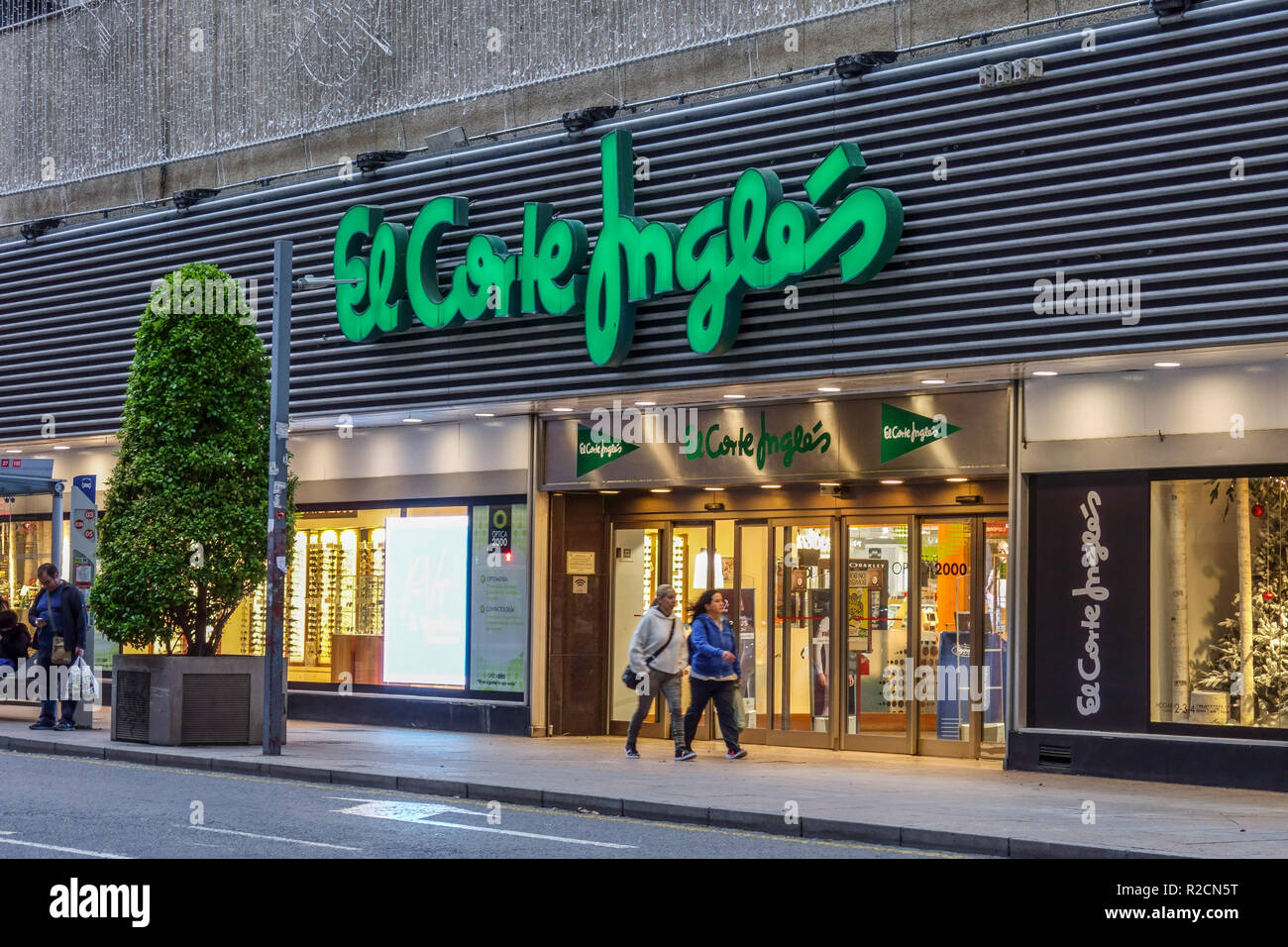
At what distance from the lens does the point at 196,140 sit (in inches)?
1029

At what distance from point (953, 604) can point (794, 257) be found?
4405 millimetres

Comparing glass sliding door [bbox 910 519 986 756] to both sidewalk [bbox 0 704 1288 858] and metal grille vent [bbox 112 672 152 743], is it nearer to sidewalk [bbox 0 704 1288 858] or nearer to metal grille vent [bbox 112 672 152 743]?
sidewalk [bbox 0 704 1288 858]

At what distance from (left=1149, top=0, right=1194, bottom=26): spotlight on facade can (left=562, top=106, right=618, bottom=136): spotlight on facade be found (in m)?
6.86

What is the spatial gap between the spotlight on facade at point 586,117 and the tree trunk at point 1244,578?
8461 mm

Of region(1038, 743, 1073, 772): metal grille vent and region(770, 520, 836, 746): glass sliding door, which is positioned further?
region(770, 520, 836, 746): glass sliding door

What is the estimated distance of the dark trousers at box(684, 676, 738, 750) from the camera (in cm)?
1905

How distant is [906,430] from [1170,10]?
17.1 feet

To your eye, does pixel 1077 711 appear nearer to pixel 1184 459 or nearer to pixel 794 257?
pixel 1184 459

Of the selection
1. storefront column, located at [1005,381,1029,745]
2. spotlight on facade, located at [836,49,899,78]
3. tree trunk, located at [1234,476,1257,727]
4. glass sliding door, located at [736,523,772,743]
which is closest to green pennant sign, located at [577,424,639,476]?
glass sliding door, located at [736,523,772,743]

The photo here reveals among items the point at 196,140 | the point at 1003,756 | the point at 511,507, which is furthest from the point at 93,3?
the point at 1003,756

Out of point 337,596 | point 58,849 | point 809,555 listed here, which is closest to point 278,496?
point 337,596

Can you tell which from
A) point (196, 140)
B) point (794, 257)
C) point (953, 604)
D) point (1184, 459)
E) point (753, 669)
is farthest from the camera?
point (196, 140)

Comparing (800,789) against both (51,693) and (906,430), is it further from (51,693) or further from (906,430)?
(51,693)

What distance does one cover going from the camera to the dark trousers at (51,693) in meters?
21.3
